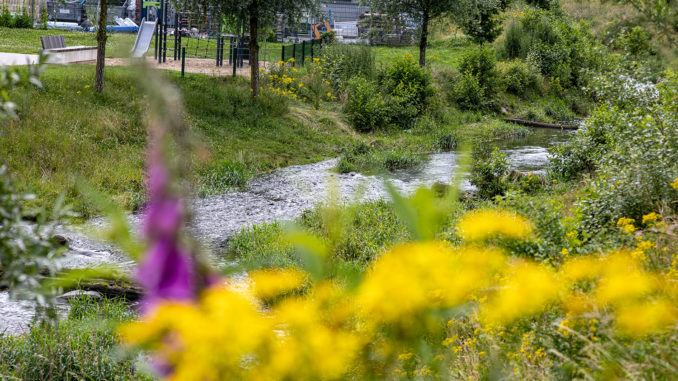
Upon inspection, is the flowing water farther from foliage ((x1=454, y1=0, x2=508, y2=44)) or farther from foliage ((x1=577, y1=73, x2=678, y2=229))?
foliage ((x1=454, y1=0, x2=508, y2=44))

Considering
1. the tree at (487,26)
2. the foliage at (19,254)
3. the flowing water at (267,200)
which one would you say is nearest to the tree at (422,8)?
the tree at (487,26)

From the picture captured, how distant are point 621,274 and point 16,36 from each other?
21436mm

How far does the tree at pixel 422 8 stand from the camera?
18.9 m

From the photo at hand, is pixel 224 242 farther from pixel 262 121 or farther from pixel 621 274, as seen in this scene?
pixel 262 121

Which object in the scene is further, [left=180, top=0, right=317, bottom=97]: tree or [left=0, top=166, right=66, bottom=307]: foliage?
[left=180, top=0, right=317, bottom=97]: tree

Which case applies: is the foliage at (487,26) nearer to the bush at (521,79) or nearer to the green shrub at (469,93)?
the bush at (521,79)

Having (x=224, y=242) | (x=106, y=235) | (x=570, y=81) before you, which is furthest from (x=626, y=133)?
(x=570, y=81)

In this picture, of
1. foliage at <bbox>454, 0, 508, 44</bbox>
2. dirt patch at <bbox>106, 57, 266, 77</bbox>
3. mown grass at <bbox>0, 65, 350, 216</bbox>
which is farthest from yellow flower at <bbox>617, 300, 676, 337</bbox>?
foliage at <bbox>454, 0, 508, 44</bbox>

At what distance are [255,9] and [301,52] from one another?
22.8 ft

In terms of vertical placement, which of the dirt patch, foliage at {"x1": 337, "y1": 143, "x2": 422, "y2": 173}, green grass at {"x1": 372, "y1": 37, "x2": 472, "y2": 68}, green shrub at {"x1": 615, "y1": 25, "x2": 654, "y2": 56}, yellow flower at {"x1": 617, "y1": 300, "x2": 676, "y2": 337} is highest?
green grass at {"x1": 372, "y1": 37, "x2": 472, "y2": 68}

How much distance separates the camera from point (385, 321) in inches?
35.3

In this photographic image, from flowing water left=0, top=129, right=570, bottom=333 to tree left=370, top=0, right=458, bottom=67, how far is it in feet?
22.9

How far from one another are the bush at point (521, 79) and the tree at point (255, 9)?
10.1 m

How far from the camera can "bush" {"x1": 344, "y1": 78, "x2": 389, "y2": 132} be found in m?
15.4
